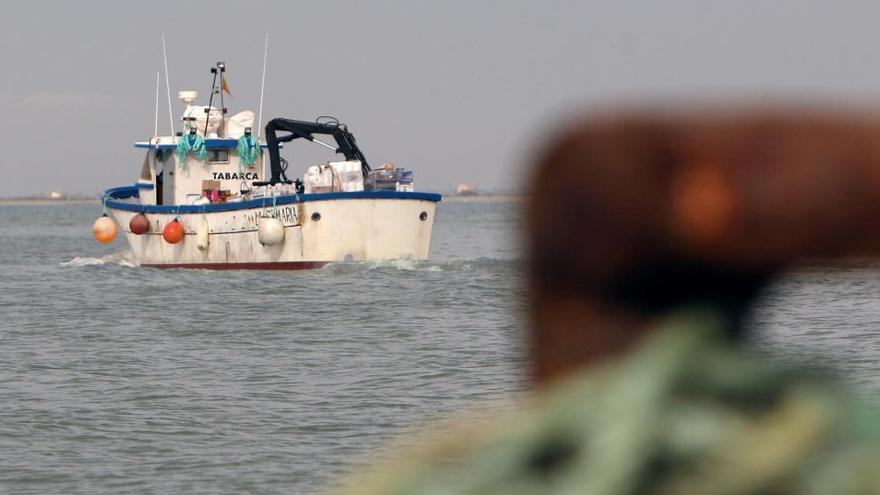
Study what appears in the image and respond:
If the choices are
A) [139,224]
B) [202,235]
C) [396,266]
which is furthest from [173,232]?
[396,266]

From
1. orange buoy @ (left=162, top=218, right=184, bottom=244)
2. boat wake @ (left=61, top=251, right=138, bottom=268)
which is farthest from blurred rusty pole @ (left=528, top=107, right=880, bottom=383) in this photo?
boat wake @ (left=61, top=251, right=138, bottom=268)

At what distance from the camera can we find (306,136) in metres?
32.6

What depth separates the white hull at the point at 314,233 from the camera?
28.3 meters

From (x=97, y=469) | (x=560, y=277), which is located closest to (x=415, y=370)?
(x=97, y=469)

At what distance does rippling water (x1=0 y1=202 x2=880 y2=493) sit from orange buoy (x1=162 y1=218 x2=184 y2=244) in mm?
920

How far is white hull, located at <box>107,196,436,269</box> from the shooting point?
28266 mm

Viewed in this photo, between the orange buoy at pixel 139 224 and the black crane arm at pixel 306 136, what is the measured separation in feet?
8.81

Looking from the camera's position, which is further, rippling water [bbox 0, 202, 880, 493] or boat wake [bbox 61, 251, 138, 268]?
boat wake [bbox 61, 251, 138, 268]

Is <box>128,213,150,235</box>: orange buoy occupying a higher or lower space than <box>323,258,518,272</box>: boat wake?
higher

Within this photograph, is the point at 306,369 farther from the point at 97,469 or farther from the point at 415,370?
the point at 97,469

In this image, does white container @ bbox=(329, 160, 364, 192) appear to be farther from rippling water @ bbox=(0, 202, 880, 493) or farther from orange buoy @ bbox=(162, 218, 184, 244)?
orange buoy @ bbox=(162, 218, 184, 244)

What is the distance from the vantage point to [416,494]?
845mm

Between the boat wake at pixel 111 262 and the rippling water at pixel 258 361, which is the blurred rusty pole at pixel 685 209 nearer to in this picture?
the rippling water at pixel 258 361

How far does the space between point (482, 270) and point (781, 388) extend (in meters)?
34.2
